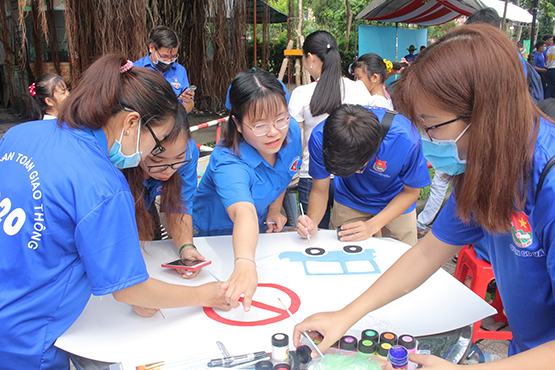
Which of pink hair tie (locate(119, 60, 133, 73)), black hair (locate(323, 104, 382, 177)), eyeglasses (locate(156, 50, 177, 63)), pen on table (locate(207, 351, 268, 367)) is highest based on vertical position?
pink hair tie (locate(119, 60, 133, 73))

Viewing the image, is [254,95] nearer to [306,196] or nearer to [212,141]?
[306,196]

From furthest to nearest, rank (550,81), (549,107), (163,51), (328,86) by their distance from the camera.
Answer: (550,81) < (163,51) < (328,86) < (549,107)

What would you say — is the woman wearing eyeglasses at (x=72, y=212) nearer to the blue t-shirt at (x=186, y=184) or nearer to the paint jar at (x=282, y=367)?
the paint jar at (x=282, y=367)

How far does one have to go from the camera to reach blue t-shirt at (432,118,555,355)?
89cm

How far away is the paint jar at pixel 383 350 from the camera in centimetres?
117

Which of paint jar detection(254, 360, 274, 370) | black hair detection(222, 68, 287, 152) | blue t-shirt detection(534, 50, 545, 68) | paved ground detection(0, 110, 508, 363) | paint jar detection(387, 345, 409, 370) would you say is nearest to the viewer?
paint jar detection(387, 345, 409, 370)

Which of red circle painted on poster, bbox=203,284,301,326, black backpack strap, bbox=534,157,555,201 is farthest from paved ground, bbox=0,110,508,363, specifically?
black backpack strap, bbox=534,157,555,201

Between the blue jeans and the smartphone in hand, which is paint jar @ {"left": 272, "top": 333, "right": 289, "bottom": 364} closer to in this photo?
the smartphone in hand

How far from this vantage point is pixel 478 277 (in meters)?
2.43

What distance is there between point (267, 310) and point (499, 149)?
885 mm

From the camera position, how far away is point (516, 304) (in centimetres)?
110

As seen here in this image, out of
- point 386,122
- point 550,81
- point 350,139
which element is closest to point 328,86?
point 386,122

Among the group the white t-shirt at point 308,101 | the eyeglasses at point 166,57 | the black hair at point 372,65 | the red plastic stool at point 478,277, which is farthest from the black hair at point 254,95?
the eyeglasses at point 166,57

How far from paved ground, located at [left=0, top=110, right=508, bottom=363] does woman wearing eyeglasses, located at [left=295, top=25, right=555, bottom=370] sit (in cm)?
60
